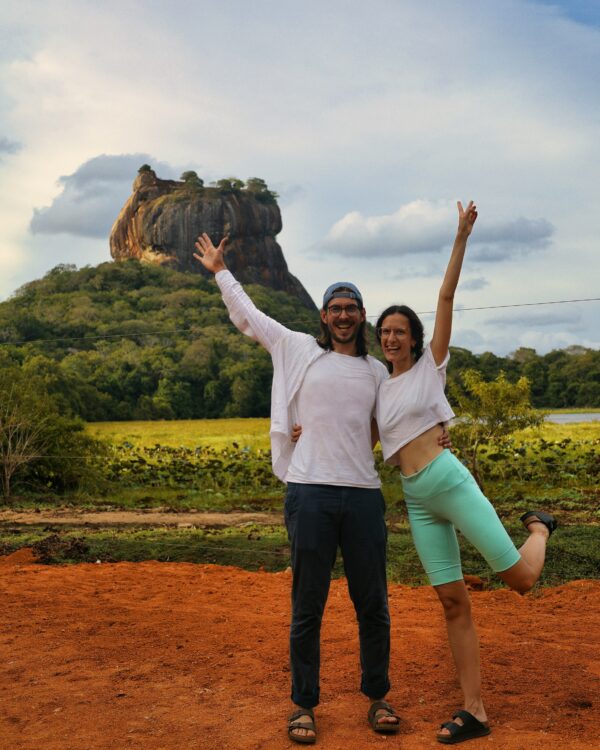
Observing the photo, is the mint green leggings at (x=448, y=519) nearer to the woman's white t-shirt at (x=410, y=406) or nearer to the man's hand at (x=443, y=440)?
the man's hand at (x=443, y=440)

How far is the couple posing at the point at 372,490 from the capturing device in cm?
362

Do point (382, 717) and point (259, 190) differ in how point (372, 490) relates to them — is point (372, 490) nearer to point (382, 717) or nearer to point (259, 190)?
point (382, 717)

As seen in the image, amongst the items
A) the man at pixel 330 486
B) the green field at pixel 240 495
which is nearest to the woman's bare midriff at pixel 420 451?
the man at pixel 330 486

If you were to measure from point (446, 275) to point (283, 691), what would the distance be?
7.61 feet

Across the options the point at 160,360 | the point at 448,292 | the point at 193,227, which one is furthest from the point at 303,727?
the point at 193,227

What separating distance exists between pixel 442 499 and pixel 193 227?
91438mm

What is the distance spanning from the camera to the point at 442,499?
360 centimetres

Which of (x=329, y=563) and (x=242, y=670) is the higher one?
(x=329, y=563)

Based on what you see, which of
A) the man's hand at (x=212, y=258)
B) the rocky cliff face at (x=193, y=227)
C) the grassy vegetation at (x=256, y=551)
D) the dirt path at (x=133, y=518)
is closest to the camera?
the man's hand at (x=212, y=258)

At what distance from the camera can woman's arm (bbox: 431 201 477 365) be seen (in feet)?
12.2

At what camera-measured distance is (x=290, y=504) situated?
145 inches

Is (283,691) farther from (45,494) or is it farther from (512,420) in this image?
(45,494)

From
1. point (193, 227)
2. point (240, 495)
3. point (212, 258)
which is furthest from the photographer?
point (193, 227)

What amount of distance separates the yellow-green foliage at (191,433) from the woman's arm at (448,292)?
21102mm
